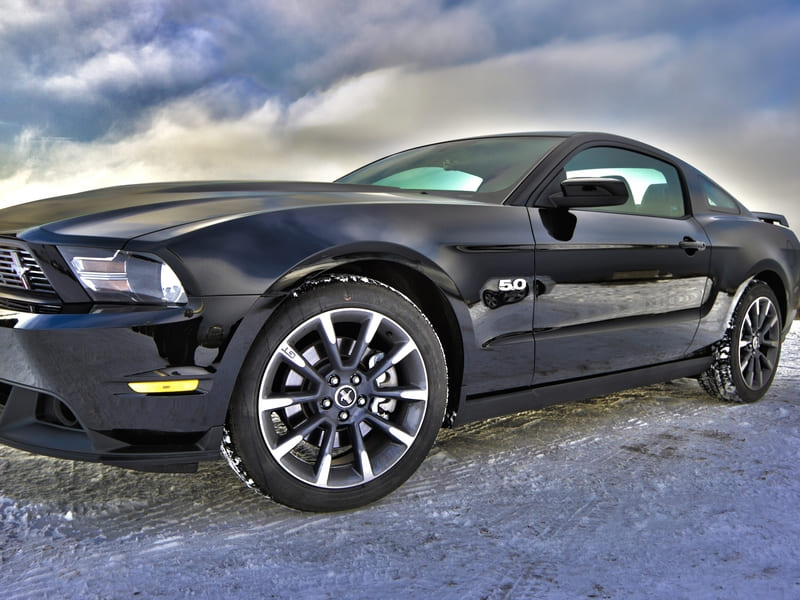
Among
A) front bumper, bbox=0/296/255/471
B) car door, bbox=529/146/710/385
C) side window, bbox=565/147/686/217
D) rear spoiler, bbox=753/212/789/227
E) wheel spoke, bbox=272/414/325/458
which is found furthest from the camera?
rear spoiler, bbox=753/212/789/227

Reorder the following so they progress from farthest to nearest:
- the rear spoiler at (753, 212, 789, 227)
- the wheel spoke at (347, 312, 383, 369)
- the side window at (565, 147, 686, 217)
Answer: the rear spoiler at (753, 212, 789, 227) < the side window at (565, 147, 686, 217) < the wheel spoke at (347, 312, 383, 369)

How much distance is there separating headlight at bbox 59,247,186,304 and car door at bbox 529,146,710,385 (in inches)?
54.8

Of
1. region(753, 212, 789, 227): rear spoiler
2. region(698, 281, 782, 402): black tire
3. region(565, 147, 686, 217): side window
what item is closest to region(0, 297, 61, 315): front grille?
region(565, 147, 686, 217): side window

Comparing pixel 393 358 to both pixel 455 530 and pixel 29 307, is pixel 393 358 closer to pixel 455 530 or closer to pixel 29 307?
pixel 455 530

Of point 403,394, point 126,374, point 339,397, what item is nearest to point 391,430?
point 403,394

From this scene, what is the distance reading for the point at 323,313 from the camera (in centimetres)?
239

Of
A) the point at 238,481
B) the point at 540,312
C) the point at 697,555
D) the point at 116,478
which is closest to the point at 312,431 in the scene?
the point at 238,481

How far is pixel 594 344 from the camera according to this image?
10.6 feet

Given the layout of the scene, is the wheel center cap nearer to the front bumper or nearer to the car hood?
the front bumper

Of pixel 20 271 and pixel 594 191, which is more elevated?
pixel 594 191

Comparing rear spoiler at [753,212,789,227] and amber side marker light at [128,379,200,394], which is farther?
rear spoiler at [753,212,789,227]

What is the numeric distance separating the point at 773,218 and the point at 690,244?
56.1 inches

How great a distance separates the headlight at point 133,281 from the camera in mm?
2146

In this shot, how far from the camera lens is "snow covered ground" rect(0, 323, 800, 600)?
78.2 inches
